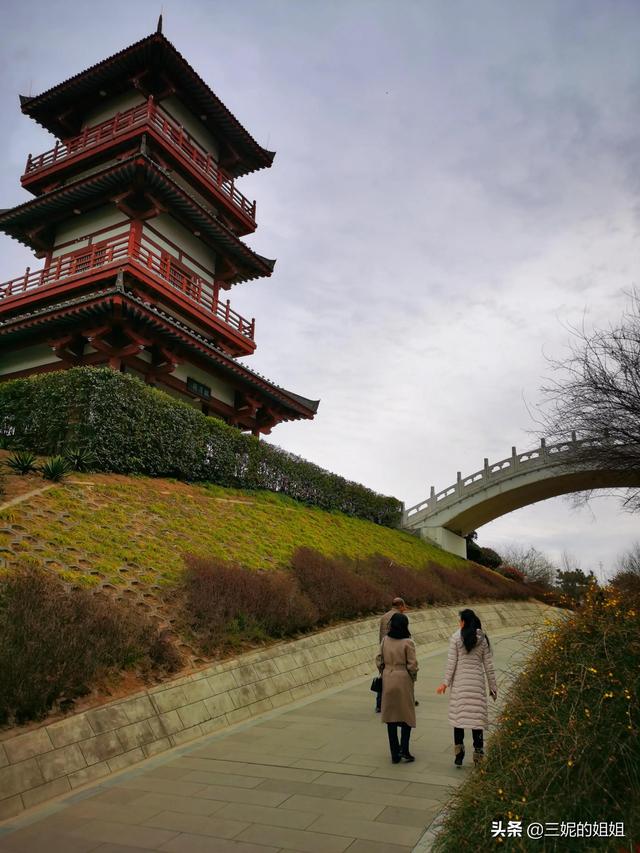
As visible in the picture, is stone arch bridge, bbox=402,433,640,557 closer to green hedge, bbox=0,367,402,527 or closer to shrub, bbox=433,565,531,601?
shrub, bbox=433,565,531,601

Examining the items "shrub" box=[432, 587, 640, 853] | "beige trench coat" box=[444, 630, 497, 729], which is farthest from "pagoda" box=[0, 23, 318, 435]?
"shrub" box=[432, 587, 640, 853]

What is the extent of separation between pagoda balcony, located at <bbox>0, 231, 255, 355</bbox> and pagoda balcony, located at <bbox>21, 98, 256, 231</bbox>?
148 inches

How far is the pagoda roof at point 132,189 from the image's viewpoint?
68.6 ft

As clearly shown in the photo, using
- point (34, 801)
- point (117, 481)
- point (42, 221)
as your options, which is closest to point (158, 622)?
point (34, 801)

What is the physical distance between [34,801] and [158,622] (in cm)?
370

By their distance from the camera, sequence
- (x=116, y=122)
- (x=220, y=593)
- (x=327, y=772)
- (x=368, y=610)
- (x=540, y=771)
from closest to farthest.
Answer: (x=540, y=771) → (x=327, y=772) → (x=220, y=593) → (x=368, y=610) → (x=116, y=122)

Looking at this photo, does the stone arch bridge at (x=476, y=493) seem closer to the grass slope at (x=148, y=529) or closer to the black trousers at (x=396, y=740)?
the grass slope at (x=148, y=529)

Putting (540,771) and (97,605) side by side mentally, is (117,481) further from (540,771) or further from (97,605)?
(540,771)

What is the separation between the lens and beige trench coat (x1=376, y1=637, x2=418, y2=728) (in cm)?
705

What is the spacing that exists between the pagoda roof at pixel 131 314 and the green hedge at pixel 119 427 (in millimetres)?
2801

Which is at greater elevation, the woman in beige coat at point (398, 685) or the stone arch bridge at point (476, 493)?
the stone arch bridge at point (476, 493)

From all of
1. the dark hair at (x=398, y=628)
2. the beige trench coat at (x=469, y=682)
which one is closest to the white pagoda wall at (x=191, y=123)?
the dark hair at (x=398, y=628)

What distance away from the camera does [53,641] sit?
7141 millimetres

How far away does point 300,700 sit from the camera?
1023cm
